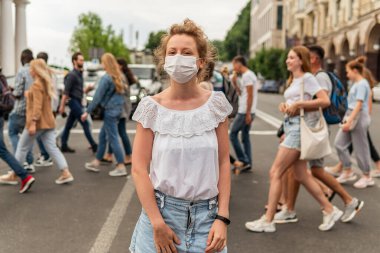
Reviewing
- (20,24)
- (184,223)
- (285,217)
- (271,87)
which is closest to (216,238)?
(184,223)

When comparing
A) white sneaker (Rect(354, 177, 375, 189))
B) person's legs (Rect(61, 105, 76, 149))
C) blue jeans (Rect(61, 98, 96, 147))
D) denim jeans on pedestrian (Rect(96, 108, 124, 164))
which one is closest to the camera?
white sneaker (Rect(354, 177, 375, 189))

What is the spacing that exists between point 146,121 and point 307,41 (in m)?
54.1

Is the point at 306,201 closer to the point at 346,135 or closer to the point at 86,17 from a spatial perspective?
the point at 346,135

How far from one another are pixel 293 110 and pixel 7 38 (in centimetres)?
2823

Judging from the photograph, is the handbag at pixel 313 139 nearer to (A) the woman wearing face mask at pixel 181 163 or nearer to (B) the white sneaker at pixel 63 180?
(A) the woman wearing face mask at pixel 181 163

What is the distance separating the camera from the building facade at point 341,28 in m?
37.1

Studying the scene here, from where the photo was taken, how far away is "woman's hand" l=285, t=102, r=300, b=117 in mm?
4934

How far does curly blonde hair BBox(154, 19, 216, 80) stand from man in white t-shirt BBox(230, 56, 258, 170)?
17.8 ft

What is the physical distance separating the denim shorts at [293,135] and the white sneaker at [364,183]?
8.30 feet

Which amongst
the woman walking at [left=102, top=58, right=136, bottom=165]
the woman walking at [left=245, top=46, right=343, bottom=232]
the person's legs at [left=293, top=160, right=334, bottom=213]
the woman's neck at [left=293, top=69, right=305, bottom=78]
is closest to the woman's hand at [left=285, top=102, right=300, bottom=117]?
the woman walking at [left=245, top=46, right=343, bottom=232]

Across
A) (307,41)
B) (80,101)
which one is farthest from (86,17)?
(80,101)

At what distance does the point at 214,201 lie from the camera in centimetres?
248

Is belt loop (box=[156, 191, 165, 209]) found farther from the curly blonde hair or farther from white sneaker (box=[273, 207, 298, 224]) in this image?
white sneaker (box=[273, 207, 298, 224])

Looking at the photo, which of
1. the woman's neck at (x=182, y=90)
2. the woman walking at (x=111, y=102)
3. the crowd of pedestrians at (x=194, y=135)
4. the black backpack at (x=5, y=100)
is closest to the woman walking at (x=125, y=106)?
the crowd of pedestrians at (x=194, y=135)
